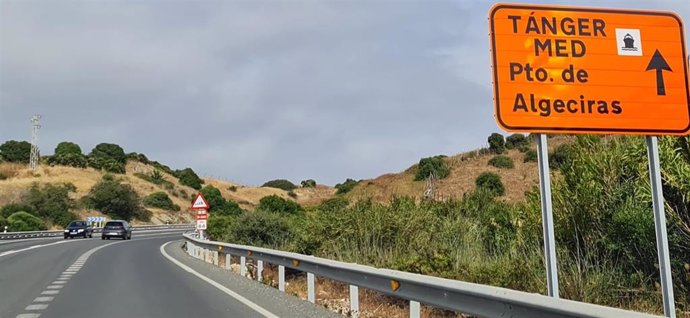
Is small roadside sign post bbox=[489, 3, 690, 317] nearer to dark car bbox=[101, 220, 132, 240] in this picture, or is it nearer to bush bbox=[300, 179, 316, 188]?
dark car bbox=[101, 220, 132, 240]

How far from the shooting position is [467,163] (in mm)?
61750

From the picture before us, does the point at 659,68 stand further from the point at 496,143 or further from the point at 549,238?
the point at 496,143

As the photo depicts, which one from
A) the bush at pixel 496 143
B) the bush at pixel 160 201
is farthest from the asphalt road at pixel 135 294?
the bush at pixel 160 201

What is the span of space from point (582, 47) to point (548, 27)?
397 millimetres

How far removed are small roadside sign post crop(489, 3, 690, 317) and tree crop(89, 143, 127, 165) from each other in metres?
132

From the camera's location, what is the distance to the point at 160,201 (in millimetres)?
107500

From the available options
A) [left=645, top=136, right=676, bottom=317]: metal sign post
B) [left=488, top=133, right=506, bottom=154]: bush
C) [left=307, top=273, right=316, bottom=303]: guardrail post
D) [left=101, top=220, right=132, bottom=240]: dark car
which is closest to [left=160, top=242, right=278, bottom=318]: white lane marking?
[left=307, top=273, right=316, bottom=303]: guardrail post

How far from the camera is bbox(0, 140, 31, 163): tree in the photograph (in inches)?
4601

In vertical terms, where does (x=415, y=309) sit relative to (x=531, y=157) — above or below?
below

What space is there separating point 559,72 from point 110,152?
5443 inches

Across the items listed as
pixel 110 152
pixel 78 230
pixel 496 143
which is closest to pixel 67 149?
pixel 110 152

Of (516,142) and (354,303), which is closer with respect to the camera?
(354,303)

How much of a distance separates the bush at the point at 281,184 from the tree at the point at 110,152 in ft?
115

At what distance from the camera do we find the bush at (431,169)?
57.3 meters
